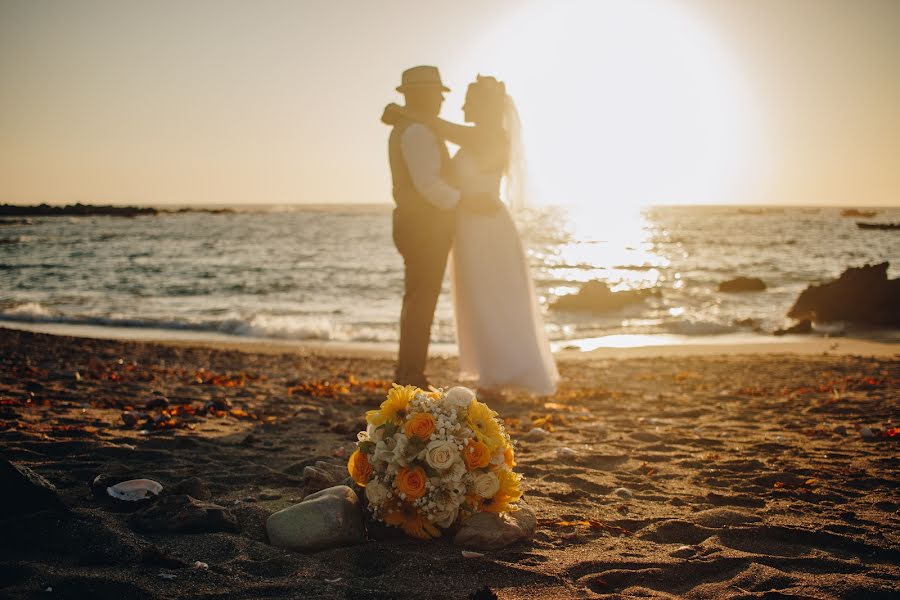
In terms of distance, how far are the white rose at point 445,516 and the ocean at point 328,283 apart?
1163cm

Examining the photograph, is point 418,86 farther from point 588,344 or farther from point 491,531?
point 588,344

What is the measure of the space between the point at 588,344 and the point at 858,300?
25.0ft

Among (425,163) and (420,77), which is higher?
(420,77)

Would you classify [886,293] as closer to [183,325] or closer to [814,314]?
[814,314]

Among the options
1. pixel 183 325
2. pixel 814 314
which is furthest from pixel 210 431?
pixel 814 314

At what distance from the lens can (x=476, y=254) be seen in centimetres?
672

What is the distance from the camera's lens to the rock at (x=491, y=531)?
3383 millimetres

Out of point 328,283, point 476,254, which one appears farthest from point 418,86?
point 328,283

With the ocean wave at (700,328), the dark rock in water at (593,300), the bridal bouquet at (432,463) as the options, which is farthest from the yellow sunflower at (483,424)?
the dark rock in water at (593,300)

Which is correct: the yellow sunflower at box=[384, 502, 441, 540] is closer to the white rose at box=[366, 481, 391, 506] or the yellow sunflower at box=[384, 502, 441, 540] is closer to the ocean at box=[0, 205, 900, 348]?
the white rose at box=[366, 481, 391, 506]

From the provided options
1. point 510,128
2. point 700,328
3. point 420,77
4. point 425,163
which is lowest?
point 700,328

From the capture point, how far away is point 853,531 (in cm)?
363

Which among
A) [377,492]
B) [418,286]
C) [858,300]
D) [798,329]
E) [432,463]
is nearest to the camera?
[432,463]

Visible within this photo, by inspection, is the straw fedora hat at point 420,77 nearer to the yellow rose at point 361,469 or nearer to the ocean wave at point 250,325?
the yellow rose at point 361,469
